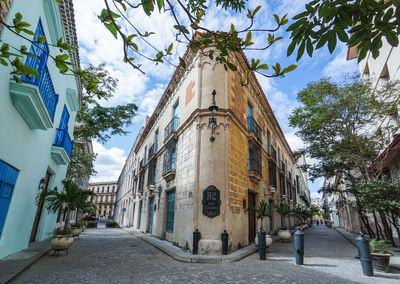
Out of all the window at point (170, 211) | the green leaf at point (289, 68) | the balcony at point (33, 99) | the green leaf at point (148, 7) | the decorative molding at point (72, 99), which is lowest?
the window at point (170, 211)

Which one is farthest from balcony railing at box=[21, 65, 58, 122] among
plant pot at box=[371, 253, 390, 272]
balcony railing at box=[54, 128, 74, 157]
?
plant pot at box=[371, 253, 390, 272]

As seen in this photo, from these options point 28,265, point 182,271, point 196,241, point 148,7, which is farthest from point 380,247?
point 28,265

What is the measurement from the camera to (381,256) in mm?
5207

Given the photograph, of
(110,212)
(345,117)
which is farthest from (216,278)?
Answer: (110,212)

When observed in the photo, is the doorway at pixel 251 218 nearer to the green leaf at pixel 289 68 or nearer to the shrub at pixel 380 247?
the shrub at pixel 380 247

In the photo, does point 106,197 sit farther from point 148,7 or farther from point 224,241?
point 148,7

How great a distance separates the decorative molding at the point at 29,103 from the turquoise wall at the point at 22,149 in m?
0.10

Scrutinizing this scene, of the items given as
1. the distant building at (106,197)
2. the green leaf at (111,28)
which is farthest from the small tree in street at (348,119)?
the distant building at (106,197)

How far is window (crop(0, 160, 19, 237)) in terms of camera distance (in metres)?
4.99

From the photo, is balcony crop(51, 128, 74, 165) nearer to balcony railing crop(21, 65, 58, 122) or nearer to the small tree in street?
balcony railing crop(21, 65, 58, 122)

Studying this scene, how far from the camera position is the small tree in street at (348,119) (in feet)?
31.2

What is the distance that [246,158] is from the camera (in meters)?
10.6

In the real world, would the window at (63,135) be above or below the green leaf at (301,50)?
above

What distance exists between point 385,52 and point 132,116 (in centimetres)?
1412
